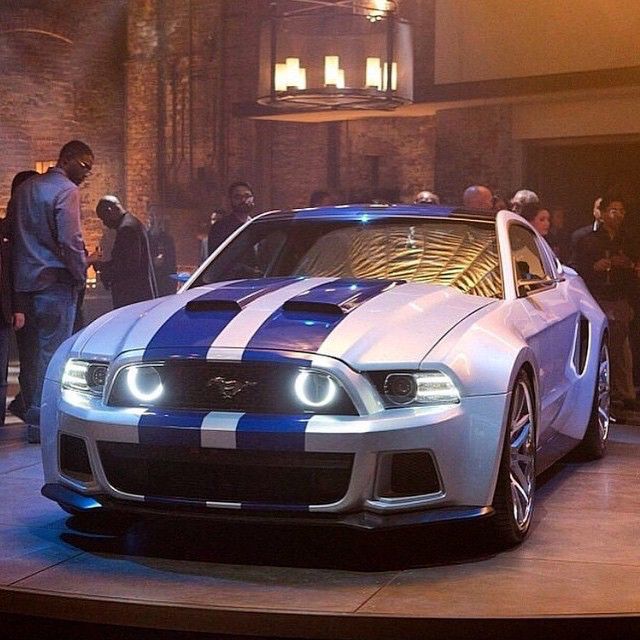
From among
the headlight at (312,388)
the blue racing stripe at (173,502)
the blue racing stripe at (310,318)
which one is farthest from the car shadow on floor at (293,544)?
the blue racing stripe at (310,318)

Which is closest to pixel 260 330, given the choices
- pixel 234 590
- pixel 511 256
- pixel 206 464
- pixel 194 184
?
pixel 206 464

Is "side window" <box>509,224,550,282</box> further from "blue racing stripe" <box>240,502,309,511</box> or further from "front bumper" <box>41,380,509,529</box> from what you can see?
"blue racing stripe" <box>240,502,309,511</box>

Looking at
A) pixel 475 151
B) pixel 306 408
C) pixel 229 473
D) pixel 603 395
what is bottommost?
pixel 603 395

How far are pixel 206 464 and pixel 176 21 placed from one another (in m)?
16.7

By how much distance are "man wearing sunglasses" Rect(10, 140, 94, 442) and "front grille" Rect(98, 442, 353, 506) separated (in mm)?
3479

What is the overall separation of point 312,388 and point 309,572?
68cm

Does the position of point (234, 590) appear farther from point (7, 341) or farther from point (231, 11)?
point (231, 11)

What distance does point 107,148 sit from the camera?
2202 centimetres

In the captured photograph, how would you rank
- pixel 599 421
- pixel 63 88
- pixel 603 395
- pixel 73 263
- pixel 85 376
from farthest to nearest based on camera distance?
pixel 63 88, pixel 73 263, pixel 603 395, pixel 599 421, pixel 85 376

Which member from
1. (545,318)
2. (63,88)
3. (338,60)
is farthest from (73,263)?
(63,88)

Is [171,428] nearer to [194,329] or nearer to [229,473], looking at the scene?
[229,473]

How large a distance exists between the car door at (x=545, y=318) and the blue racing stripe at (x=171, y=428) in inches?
60.5

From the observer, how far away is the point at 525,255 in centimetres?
694

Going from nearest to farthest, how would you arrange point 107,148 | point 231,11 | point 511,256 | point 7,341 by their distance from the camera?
point 511,256 < point 7,341 < point 231,11 < point 107,148
